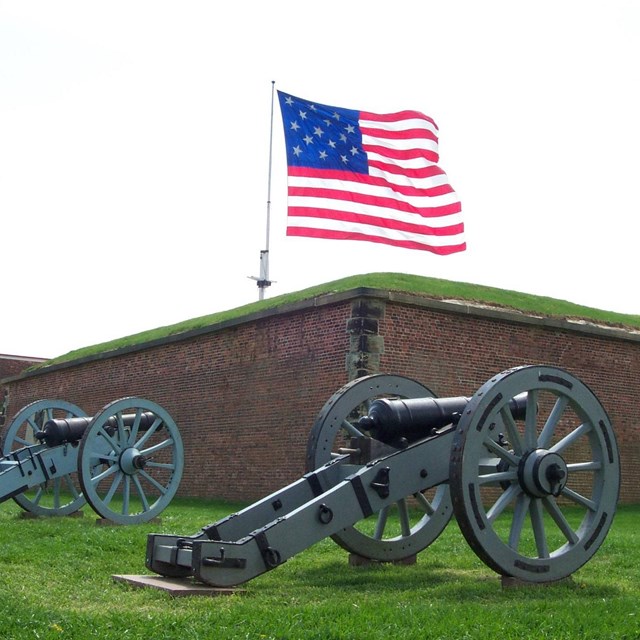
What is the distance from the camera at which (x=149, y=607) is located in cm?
580

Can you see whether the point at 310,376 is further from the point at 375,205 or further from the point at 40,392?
the point at 40,392

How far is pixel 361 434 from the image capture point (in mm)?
8031

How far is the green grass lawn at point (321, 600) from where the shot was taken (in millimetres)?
5137

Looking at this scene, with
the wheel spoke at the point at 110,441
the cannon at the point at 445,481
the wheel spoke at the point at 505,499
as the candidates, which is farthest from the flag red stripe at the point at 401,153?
the wheel spoke at the point at 505,499

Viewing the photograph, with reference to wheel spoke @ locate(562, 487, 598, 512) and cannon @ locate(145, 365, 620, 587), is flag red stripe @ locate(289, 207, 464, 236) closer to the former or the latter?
cannon @ locate(145, 365, 620, 587)

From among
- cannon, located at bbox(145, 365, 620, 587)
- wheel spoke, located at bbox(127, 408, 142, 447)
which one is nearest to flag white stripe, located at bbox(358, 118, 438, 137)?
wheel spoke, located at bbox(127, 408, 142, 447)

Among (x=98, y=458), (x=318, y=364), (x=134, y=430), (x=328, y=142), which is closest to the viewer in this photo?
(x=98, y=458)

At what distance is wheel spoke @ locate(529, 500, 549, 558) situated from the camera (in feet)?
22.0

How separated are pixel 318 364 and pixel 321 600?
351 inches

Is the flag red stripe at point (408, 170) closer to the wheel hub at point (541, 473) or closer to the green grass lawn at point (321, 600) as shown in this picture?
the green grass lawn at point (321, 600)

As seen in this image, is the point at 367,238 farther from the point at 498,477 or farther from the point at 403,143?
the point at 498,477

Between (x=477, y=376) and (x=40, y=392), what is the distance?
12725 millimetres

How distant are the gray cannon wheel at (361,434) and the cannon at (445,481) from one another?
0.02 m

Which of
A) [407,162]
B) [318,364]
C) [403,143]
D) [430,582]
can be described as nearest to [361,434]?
[430,582]
